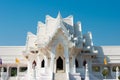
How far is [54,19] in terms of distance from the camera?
3112cm

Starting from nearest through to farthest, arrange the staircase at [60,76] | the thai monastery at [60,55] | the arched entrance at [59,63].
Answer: the staircase at [60,76] < the thai monastery at [60,55] < the arched entrance at [59,63]

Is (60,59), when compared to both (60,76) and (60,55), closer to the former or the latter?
(60,55)

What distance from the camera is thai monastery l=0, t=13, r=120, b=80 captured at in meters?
26.6

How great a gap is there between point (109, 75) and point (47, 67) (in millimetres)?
9783

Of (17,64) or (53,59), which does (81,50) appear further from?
(17,64)

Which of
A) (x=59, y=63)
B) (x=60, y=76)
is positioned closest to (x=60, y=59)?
(x=59, y=63)

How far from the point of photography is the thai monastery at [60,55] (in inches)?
1049

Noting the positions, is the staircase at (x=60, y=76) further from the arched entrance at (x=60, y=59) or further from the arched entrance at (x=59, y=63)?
the arched entrance at (x=59, y=63)

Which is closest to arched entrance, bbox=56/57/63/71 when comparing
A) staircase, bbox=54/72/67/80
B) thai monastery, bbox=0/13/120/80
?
thai monastery, bbox=0/13/120/80

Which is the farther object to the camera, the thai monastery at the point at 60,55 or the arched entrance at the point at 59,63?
the arched entrance at the point at 59,63

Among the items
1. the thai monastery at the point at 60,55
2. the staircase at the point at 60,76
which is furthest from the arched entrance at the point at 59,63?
the staircase at the point at 60,76

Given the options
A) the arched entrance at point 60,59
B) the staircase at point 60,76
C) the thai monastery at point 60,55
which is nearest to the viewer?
the staircase at point 60,76

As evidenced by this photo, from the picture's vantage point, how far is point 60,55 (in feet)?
92.4

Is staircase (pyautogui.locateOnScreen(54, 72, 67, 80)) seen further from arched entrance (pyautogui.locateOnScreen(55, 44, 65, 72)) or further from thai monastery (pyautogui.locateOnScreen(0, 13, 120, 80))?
arched entrance (pyautogui.locateOnScreen(55, 44, 65, 72))
